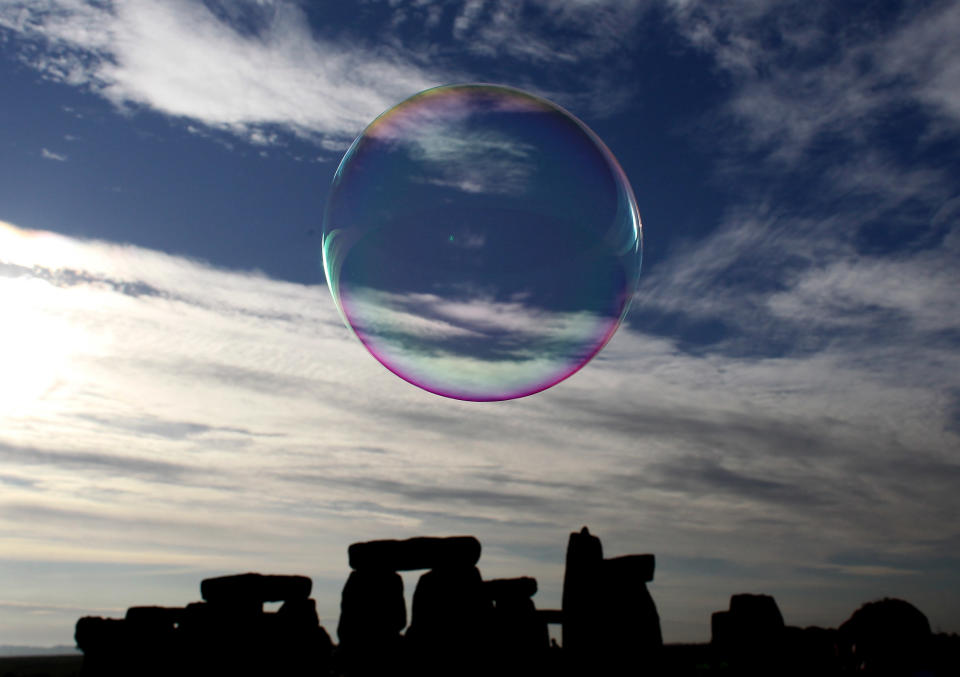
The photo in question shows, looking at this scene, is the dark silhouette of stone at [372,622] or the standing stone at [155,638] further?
the standing stone at [155,638]

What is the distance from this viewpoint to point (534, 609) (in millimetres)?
17344

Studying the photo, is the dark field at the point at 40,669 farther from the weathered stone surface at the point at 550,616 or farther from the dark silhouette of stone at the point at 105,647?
the weathered stone surface at the point at 550,616

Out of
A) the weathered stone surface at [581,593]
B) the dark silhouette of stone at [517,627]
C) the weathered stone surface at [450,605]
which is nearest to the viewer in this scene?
the weathered stone surface at [581,593]

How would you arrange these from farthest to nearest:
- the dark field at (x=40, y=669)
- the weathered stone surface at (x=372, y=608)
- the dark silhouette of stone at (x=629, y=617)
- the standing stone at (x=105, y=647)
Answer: the dark field at (x=40, y=669) → the standing stone at (x=105, y=647) → the weathered stone surface at (x=372, y=608) → the dark silhouette of stone at (x=629, y=617)

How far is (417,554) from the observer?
16.5 metres

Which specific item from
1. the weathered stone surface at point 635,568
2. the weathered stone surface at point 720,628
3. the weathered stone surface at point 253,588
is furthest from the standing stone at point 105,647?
the weathered stone surface at point 720,628

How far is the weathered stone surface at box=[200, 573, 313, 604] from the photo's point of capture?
17.1m

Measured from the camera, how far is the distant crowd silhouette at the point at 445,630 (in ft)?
47.6

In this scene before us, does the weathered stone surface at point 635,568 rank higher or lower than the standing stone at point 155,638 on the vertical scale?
higher

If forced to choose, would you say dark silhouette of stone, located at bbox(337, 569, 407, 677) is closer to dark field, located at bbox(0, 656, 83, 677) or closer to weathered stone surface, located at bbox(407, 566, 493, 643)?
weathered stone surface, located at bbox(407, 566, 493, 643)

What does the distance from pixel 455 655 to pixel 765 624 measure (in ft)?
18.5

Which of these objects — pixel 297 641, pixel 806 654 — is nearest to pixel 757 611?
pixel 806 654

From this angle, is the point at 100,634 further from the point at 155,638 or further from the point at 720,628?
the point at 720,628

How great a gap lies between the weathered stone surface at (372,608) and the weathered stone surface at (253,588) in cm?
114
